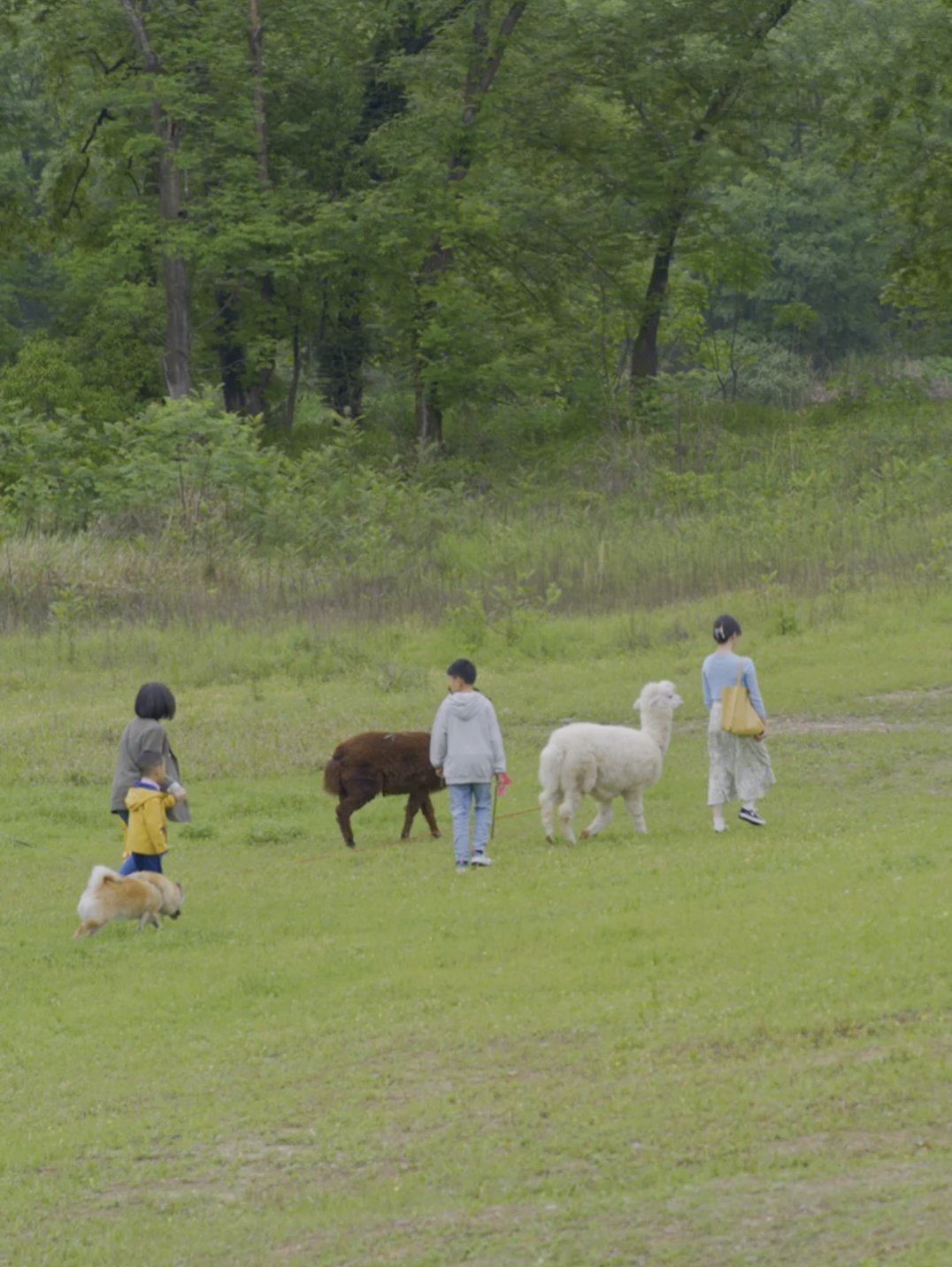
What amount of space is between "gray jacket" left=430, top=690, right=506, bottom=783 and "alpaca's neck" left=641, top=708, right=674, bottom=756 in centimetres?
149

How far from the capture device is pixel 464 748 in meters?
14.4

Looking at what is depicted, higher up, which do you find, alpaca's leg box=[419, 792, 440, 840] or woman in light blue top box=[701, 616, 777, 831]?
woman in light blue top box=[701, 616, 777, 831]

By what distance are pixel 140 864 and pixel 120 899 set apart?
0.63 metres

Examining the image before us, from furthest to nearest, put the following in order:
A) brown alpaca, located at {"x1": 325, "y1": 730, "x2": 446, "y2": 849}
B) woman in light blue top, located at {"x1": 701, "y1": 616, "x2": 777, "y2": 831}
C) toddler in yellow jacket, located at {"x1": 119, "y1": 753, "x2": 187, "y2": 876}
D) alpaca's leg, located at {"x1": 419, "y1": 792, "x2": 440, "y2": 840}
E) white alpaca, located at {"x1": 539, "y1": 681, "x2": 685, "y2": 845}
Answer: alpaca's leg, located at {"x1": 419, "y1": 792, "x2": 440, "y2": 840} < brown alpaca, located at {"x1": 325, "y1": 730, "x2": 446, "y2": 849} < white alpaca, located at {"x1": 539, "y1": 681, "x2": 685, "y2": 845} < woman in light blue top, located at {"x1": 701, "y1": 616, "x2": 777, "y2": 831} < toddler in yellow jacket, located at {"x1": 119, "y1": 753, "x2": 187, "y2": 876}

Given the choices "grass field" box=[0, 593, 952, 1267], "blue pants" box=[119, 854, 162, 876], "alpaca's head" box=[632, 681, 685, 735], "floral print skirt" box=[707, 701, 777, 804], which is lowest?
"grass field" box=[0, 593, 952, 1267]

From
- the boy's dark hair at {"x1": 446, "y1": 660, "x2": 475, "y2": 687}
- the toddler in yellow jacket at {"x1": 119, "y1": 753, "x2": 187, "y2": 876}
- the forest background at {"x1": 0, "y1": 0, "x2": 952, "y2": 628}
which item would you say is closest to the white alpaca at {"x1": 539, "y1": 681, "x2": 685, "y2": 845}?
the boy's dark hair at {"x1": 446, "y1": 660, "x2": 475, "y2": 687}

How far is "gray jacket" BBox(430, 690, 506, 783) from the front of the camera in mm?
14422

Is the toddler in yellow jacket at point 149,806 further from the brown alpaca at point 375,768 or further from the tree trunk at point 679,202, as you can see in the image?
the tree trunk at point 679,202

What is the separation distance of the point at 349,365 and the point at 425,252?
5.15 m

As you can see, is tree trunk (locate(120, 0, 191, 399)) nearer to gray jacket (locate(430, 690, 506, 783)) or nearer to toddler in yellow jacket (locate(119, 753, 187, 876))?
gray jacket (locate(430, 690, 506, 783))

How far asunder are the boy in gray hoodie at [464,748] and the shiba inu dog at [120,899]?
242 centimetres

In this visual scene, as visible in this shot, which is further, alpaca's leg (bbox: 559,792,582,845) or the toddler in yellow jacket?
alpaca's leg (bbox: 559,792,582,845)

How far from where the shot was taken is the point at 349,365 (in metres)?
50.1

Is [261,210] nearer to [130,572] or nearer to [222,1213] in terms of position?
[130,572]
